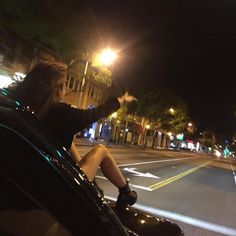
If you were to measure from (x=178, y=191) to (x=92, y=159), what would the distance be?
1105 cm

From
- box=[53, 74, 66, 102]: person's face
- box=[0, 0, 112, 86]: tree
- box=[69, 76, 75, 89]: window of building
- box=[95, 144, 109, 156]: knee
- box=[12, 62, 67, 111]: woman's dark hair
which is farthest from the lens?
box=[69, 76, 75, 89]: window of building

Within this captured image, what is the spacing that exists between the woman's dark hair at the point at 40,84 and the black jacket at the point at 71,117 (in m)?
0.20

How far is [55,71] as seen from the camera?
9.34 feet

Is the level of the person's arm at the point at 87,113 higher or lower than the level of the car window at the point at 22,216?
higher

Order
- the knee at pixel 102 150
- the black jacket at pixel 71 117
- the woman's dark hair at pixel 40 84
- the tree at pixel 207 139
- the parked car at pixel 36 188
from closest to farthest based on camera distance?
1. the parked car at pixel 36 188
2. the woman's dark hair at pixel 40 84
3. the black jacket at pixel 71 117
4. the knee at pixel 102 150
5. the tree at pixel 207 139

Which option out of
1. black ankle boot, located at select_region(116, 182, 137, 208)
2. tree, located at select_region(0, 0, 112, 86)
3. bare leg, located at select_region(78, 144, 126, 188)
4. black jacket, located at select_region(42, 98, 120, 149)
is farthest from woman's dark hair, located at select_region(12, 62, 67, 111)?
tree, located at select_region(0, 0, 112, 86)

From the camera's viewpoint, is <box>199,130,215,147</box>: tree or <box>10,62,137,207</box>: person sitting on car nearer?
<box>10,62,137,207</box>: person sitting on car

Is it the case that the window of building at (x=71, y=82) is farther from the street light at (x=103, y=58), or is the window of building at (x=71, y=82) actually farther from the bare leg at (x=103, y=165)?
the bare leg at (x=103, y=165)

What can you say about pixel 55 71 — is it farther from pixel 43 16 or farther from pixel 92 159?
pixel 43 16

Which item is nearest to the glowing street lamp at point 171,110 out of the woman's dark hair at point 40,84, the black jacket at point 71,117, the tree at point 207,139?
the black jacket at point 71,117

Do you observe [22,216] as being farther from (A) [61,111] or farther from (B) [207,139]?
(B) [207,139]

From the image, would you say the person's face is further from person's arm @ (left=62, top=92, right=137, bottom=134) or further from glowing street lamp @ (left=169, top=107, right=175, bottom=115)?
glowing street lamp @ (left=169, top=107, right=175, bottom=115)

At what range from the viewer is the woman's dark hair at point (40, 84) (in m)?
2.78

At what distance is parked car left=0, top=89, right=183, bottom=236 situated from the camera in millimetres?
1090
